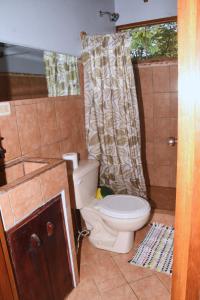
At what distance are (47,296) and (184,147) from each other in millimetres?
1387

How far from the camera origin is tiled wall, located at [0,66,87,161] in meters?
1.62

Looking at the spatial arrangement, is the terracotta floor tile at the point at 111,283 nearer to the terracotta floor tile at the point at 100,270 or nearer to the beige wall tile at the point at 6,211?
the terracotta floor tile at the point at 100,270

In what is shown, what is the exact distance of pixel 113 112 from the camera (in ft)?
7.84

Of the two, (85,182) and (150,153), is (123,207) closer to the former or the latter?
(85,182)

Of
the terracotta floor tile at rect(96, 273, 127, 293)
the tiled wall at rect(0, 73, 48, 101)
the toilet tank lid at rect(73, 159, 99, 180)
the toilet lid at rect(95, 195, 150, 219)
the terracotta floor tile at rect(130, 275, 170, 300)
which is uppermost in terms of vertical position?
the tiled wall at rect(0, 73, 48, 101)

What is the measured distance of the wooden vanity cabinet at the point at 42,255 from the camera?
1.25 meters

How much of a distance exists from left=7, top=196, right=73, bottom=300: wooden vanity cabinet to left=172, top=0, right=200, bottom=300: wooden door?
846 mm

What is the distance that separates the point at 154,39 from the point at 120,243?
2.39m

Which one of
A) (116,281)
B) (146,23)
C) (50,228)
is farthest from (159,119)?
(50,228)

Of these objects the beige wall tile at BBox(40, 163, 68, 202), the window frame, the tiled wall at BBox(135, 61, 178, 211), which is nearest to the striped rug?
the tiled wall at BBox(135, 61, 178, 211)

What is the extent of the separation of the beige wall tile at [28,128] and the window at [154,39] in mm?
1797

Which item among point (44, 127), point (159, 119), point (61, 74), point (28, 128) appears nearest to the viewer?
point (28, 128)

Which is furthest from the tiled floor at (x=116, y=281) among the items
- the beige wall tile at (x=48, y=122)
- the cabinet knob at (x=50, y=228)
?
the beige wall tile at (x=48, y=122)

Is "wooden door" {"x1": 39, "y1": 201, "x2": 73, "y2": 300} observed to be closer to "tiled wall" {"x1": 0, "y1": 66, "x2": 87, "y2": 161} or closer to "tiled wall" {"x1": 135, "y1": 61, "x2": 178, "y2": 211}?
"tiled wall" {"x1": 0, "y1": 66, "x2": 87, "y2": 161}
